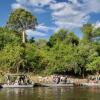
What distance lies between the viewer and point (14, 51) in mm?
94062

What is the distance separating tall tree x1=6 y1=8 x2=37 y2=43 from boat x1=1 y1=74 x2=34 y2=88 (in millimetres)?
31330

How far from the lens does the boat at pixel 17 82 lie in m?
80.8

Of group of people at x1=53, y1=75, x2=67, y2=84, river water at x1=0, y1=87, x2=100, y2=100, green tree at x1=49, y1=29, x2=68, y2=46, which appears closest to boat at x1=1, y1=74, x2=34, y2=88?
group of people at x1=53, y1=75, x2=67, y2=84

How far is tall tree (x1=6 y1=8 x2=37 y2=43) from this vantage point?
382 ft

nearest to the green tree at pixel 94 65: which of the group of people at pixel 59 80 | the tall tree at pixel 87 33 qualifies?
the group of people at pixel 59 80

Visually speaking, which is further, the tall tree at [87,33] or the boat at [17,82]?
the tall tree at [87,33]

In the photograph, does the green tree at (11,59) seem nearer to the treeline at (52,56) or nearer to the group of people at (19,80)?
the treeline at (52,56)

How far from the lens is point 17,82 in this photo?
82.2 m

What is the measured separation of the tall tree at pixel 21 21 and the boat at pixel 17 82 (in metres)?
31.3

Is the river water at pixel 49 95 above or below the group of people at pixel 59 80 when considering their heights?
below

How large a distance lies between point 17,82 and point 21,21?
127ft

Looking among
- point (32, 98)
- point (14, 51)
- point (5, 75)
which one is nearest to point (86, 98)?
point (32, 98)

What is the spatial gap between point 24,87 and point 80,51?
24.9 metres

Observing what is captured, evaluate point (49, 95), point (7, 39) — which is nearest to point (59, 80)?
point (7, 39)
